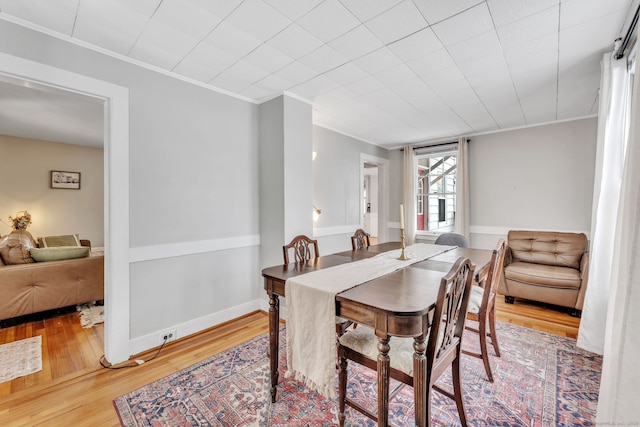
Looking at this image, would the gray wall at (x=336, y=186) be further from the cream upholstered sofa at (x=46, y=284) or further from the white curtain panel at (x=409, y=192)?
the cream upholstered sofa at (x=46, y=284)

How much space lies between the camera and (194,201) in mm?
2643

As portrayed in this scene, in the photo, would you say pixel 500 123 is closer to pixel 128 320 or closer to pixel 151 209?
pixel 151 209

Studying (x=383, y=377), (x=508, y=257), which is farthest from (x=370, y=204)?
(x=383, y=377)

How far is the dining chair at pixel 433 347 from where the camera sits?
48.1 inches

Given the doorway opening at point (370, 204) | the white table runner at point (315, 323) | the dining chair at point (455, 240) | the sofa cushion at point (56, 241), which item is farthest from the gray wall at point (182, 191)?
the doorway opening at point (370, 204)

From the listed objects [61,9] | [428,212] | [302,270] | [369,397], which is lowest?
[369,397]

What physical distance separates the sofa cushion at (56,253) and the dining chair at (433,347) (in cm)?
335

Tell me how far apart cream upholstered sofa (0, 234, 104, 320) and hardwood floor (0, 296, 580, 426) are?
0.62 ft

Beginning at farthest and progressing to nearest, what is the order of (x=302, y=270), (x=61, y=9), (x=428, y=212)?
(x=428, y=212) < (x=302, y=270) < (x=61, y=9)

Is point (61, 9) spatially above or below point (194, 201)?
above

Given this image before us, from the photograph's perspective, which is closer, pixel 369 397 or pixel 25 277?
pixel 369 397

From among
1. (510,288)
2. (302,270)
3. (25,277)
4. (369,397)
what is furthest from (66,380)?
(510,288)

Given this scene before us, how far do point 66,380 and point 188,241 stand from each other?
126cm

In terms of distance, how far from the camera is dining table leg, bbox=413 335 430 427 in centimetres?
118
